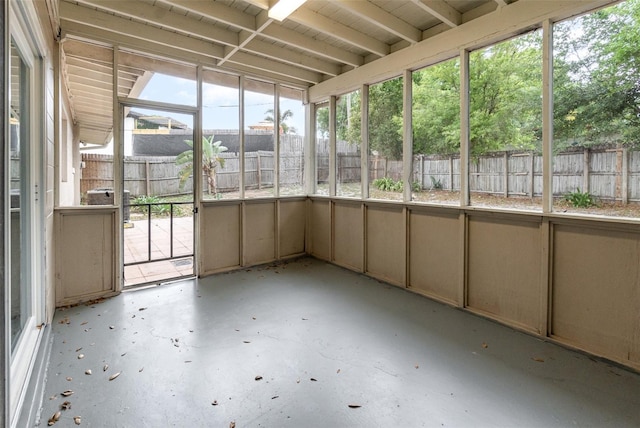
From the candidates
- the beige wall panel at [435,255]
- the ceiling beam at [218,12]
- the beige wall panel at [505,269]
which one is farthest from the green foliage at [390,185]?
the ceiling beam at [218,12]

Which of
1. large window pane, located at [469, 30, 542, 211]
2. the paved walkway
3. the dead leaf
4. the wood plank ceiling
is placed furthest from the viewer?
the paved walkway

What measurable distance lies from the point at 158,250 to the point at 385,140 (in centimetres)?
381

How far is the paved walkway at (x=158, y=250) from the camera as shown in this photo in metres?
4.45

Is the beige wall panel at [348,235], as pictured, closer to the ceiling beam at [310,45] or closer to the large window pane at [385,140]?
the large window pane at [385,140]

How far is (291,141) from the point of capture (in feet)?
17.6

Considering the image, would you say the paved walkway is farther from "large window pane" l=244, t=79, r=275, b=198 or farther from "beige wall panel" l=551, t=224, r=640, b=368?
"beige wall panel" l=551, t=224, r=640, b=368

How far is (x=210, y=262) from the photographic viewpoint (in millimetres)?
4574

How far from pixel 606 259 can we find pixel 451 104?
2.01 m

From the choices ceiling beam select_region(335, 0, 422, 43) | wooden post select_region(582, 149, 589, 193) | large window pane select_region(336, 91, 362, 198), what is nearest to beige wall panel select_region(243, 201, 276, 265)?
large window pane select_region(336, 91, 362, 198)

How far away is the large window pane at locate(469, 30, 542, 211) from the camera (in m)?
2.88

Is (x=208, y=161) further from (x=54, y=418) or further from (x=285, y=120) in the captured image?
(x=54, y=418)

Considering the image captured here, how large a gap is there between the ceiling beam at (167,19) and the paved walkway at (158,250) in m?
2.29

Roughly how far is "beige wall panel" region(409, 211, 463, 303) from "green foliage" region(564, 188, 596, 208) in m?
0.98

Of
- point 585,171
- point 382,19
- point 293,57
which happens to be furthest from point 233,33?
point 585,171
